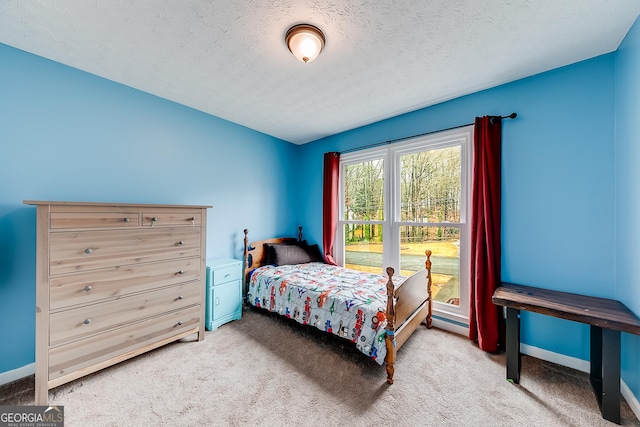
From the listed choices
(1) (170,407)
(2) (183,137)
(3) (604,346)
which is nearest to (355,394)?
(1) (170,407)

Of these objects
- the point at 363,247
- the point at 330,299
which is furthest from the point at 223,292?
the point at 363,247

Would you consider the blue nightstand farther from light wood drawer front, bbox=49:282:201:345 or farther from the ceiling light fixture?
the ceiling light fixture

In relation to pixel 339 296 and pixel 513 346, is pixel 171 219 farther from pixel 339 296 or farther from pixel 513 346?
pixel 513 346

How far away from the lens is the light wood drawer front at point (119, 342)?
1602mm

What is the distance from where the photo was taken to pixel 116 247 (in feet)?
6.03

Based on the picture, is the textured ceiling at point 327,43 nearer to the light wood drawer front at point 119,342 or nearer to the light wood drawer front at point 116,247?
the light wood drawer front at point 116,247

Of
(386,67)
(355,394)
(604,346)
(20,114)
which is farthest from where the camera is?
(386,67)

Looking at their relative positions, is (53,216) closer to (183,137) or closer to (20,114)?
(20,114)

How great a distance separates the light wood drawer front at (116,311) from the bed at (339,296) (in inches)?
35.1

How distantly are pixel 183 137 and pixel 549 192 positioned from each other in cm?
373

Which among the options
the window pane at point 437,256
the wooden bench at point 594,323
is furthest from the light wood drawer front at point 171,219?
the wooden bench at point 594,323

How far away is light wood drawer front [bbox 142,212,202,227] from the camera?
2010 mm

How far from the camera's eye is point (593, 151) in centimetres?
188

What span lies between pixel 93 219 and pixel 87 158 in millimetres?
787
